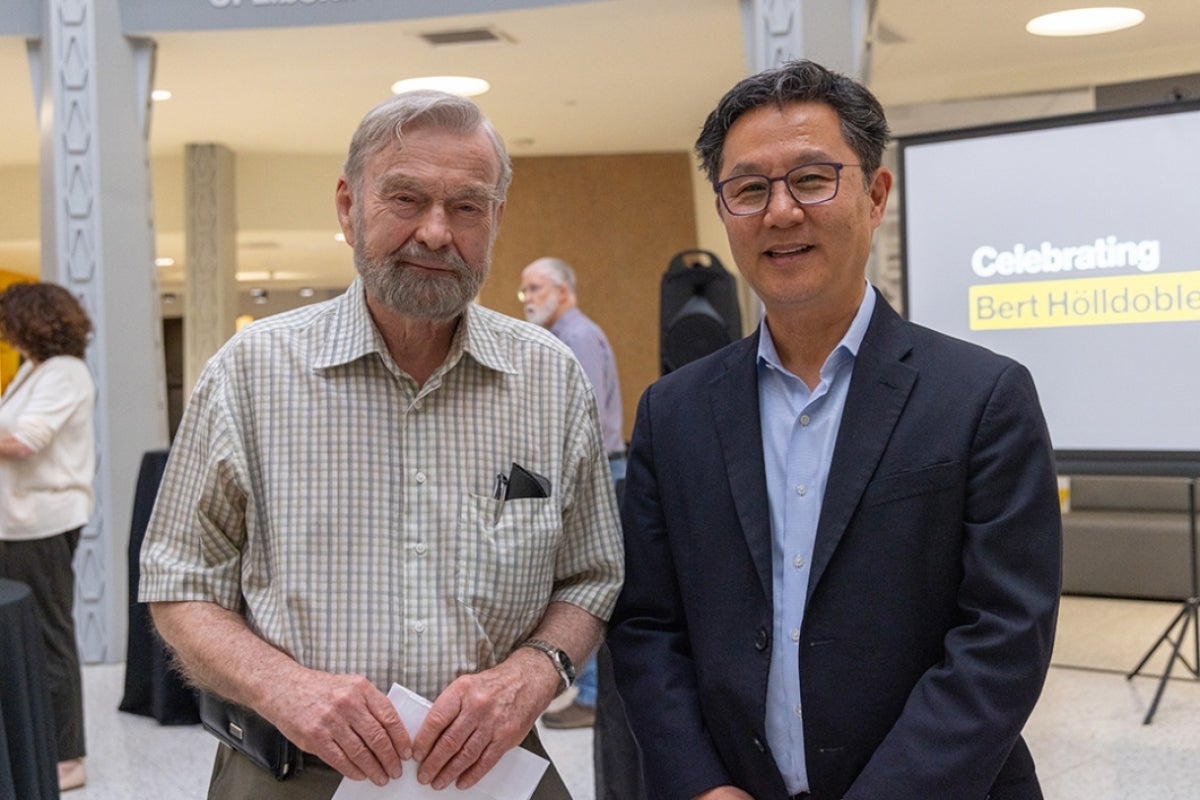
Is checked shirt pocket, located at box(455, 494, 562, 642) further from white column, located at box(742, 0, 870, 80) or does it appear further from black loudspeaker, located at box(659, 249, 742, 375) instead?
white column, located at box(742, 0, 870, 80)

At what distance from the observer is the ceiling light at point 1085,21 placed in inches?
290

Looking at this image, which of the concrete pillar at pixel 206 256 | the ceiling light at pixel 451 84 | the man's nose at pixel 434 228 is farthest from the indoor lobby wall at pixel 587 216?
the man's nose at pixel 434 228

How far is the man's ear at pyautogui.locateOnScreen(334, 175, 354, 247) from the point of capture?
5.82 feet

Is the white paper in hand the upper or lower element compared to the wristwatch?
lower

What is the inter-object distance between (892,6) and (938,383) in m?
6.01

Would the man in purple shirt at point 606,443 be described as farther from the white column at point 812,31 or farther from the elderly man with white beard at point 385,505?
the elderly man with white beard at point 385,505

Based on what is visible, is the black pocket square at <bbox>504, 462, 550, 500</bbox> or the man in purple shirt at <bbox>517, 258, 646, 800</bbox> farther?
the man in purple shirt at <bbox>517, 258, 646, 800</bbox>

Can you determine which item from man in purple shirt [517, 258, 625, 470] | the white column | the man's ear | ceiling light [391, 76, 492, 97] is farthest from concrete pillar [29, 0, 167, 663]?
the man's ear

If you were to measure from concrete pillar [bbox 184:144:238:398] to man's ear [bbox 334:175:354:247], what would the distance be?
9.67 meters

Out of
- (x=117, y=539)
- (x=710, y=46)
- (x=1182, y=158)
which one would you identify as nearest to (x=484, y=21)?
(x=710, y=46)

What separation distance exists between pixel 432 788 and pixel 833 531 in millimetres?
612

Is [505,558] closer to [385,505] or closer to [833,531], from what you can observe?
[385,505]

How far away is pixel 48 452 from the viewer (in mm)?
4559

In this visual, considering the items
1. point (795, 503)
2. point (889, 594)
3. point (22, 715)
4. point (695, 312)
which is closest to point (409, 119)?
point (795, 503)
